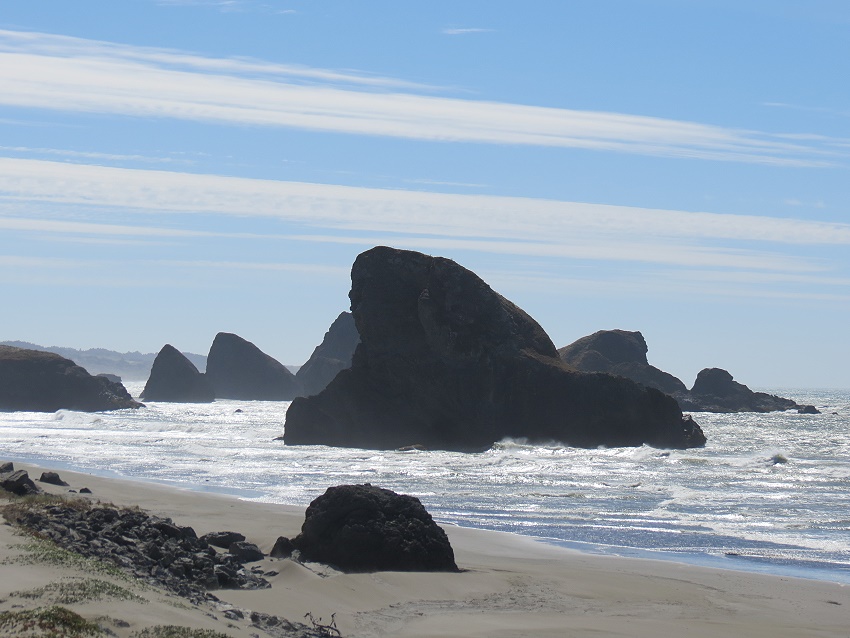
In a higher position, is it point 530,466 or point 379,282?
point 379,282

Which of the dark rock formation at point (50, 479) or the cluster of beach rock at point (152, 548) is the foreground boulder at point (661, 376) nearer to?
the dark rock formation at point (50, 479)

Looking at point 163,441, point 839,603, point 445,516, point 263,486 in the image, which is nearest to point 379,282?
point 163,441

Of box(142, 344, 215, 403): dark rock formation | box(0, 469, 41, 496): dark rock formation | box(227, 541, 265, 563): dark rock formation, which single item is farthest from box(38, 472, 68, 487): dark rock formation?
box(142, 344, 215, 403): dark rock formation

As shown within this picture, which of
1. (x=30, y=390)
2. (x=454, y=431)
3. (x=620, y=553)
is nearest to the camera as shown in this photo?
(x=620, y=553)

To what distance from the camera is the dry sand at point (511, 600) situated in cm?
1398

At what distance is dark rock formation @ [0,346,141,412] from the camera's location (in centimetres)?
12988

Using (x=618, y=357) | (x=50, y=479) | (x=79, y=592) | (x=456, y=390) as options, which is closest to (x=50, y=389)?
(x=456, y=390)

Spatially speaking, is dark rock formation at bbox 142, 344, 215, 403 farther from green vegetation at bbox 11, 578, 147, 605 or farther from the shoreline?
green vegetation at bbox 11, 578, 147, 605

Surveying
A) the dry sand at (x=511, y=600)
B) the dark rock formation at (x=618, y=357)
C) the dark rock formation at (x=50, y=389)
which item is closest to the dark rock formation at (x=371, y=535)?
the dry sand at (x=511, y=600)

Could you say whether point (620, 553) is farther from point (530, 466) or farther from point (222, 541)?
point (530, 466)

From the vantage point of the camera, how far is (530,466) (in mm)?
52156

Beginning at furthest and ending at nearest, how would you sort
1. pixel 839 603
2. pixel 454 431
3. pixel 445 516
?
pixel 454 431
pixel 445 516
pixel 839 603

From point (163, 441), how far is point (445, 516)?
1642 inches

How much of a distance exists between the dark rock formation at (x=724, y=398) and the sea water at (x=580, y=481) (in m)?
69.8
